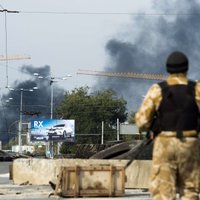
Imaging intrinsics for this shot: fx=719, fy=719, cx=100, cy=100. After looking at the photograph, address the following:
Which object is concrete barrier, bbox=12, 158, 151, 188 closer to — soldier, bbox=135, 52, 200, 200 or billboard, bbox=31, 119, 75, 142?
soldier, bbox=135, 52, 200, 200

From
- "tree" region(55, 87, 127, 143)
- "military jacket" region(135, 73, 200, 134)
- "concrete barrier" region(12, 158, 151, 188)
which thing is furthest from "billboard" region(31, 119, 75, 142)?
"military jacket" region(135, 73, 200, 134)

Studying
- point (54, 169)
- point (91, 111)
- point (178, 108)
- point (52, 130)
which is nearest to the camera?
point (178, 108)

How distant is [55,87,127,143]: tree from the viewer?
113 m

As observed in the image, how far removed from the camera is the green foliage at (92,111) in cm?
11294

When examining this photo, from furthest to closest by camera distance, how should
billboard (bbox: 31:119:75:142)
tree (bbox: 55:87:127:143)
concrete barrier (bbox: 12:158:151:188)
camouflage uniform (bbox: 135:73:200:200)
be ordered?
tree (bbox: 55:87:127:143) < billboard (bbox: 31:119:75:142) < concrete barrier (bbox: 12:158:151:188) < camouflage uniform (bbox: 135:73:200:200)

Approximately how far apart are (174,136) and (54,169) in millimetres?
13561

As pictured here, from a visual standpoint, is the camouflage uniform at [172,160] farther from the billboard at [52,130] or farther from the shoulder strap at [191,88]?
the billboard at [52,130]

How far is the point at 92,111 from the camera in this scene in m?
113

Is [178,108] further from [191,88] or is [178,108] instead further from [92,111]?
[92,111]

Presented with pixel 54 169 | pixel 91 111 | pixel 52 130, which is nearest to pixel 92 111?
pixel 91 111

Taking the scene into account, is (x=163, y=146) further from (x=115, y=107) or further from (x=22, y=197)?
(x=115, y=107)

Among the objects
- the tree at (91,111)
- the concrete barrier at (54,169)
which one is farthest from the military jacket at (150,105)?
A: the tree at (91,111)

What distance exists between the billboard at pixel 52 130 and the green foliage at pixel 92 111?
15599 mm

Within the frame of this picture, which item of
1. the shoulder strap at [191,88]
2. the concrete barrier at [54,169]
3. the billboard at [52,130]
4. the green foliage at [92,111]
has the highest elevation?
the green foliage at [92,111]
